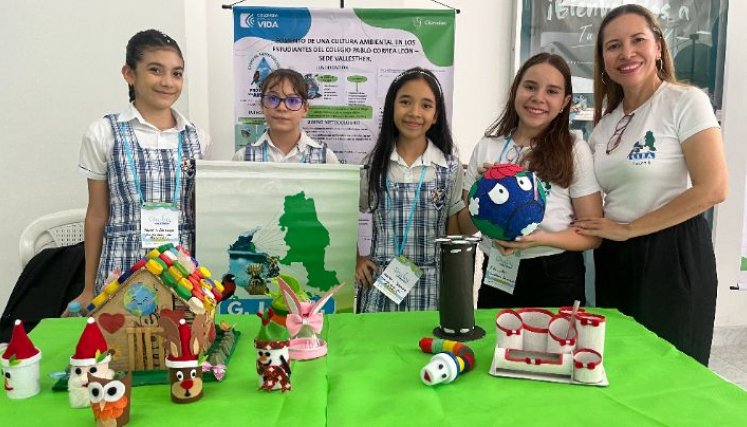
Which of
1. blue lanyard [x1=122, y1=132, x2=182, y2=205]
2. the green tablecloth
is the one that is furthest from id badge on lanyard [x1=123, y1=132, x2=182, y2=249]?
the green tablecloth

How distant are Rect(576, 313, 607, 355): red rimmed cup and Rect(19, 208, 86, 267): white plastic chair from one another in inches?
102

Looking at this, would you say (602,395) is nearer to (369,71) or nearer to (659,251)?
(659,251)

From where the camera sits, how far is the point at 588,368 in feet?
3.83

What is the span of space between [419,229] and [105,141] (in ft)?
4.12

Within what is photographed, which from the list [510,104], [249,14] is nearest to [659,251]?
[510,104]

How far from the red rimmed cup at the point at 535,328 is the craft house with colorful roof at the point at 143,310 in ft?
2.45

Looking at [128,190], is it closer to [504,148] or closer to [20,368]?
[20,368]

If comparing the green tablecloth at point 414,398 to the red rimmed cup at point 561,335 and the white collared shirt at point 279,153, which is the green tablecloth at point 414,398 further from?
the white collared shirt at point 279,153

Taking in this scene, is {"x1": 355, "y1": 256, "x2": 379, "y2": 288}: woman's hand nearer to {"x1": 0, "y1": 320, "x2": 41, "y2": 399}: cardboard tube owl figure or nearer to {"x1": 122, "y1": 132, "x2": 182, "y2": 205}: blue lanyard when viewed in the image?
{"x1": 122, "y1": 132, "x2": 182, "y2": 205}: blue lanyard

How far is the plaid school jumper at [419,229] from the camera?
2.20m

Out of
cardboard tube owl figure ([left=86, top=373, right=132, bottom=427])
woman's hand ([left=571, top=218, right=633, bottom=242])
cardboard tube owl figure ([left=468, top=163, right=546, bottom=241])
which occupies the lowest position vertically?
cardboard tube owl figure ([left=86, top=373, right=132, bottom=427])

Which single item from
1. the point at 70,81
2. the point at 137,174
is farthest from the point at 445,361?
the point at 70,81

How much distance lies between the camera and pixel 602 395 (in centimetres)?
112

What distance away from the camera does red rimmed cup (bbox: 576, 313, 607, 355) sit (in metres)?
1.20
